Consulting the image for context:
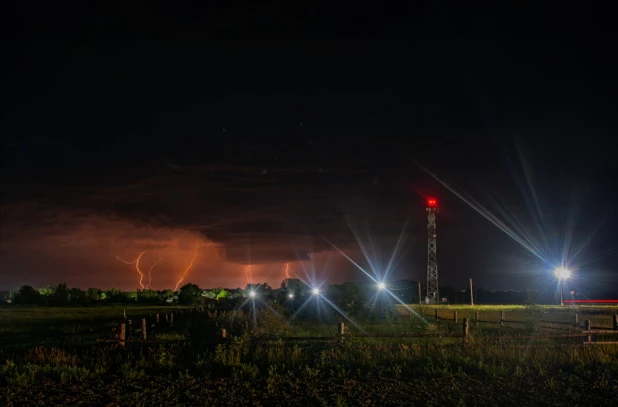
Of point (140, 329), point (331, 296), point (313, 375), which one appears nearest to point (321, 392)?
point (313, 375)

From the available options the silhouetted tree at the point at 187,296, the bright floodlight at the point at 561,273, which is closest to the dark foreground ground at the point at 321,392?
the bright floodlight at the point at 561,273

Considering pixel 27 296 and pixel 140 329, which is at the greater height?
pixel 140 329

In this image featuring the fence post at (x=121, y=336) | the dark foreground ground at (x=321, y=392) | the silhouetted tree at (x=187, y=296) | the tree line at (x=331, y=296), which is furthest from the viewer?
the silhouetted tree at (x=187, y=296)

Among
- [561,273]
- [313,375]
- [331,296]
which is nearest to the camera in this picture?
[313,375]

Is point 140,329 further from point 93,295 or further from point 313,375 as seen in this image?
point 93,295

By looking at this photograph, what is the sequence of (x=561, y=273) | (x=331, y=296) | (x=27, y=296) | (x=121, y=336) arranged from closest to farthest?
(x=121, y=336) → (x=331, y=296) → (x=561, y=273) → (x=27, y=296)

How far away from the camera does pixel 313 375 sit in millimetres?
17359

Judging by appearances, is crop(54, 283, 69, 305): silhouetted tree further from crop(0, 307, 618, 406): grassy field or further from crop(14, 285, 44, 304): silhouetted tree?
crop(0, 307, 618, 406): grassy field

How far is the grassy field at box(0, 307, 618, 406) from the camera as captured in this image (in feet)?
49.0

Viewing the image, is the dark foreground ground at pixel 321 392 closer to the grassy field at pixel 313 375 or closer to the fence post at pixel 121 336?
the grassy field at pixel 313 375

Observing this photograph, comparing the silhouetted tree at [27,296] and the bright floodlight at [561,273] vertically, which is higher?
the bright floodlight at [561,273]

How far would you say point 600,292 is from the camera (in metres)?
124

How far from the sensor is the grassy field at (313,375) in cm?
1494

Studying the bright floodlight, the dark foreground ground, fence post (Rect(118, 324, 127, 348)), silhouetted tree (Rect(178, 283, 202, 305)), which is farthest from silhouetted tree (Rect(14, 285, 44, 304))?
the dark foreground ground
